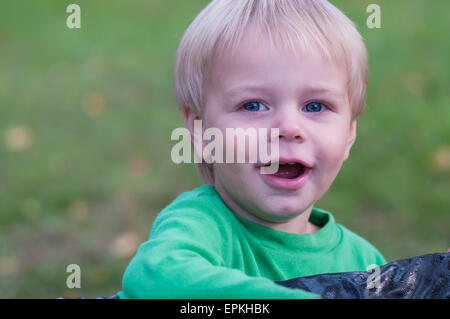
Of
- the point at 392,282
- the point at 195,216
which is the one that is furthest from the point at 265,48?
the point at 392,282

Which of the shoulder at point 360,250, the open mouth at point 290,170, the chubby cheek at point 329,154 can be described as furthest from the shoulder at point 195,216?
the shoulder at point 360,250

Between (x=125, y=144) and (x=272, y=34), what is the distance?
3.17 m

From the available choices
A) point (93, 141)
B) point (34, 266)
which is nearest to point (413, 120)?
point (93, 141)

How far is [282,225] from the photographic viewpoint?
2176 mm

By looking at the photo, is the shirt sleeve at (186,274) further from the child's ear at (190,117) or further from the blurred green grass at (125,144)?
the blurred green grass at (125,144)

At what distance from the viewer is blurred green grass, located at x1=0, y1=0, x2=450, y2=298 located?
412cm

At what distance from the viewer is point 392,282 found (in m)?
1.72

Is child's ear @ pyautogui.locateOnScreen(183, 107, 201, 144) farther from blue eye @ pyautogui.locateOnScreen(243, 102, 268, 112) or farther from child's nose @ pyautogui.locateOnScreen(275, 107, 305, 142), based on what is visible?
child's nose @ pyautogui.locateOnScreen(275, 107, 305, 142)

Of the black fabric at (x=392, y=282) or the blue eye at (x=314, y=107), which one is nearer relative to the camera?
the black fabric at (x=392, y=282)

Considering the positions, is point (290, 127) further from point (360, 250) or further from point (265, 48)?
point (360, 250)

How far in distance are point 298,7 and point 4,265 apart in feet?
8.35

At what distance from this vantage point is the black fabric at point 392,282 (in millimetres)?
1693

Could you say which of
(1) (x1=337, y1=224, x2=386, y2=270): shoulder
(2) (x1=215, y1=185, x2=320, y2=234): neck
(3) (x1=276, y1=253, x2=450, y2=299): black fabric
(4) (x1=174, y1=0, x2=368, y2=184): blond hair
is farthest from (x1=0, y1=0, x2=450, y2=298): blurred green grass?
(3) (x1=276, y1=253, x2=450, y2=299): black fabric

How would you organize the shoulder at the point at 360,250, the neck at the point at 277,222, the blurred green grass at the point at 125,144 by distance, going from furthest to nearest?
the blurred green grass at the point at 125,144
the shoulder at the point at 360,250
the neck at the point at 277,222
